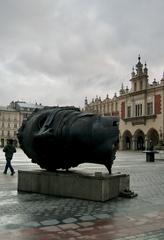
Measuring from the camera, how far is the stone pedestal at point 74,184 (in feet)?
26.1

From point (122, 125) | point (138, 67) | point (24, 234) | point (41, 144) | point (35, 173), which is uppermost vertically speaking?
point (138, 67)

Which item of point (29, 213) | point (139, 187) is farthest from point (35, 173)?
point (139, 187)

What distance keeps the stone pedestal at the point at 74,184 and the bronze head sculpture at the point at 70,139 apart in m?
0.35

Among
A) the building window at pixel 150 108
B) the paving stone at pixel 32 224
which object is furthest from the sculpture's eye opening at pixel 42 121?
the building window at pixel 150 108

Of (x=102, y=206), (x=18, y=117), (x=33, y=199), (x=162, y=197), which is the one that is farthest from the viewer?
(x=18, y=117)

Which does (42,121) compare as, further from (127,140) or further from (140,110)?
(127,140)

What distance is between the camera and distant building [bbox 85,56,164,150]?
57.6 metres

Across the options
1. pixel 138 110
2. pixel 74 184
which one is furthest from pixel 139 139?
pixel 74 184

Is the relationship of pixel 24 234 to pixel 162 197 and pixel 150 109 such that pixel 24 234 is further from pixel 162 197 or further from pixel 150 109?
pixel 150 109

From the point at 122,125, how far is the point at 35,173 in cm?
5841

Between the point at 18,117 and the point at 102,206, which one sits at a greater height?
the point at 18,117

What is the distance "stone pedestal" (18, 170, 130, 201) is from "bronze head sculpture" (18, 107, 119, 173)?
0.35 metres

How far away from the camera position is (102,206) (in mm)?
7355

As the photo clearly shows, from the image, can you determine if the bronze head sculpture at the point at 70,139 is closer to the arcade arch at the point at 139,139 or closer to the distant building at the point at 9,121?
the arcade arch at the point at 139,139
